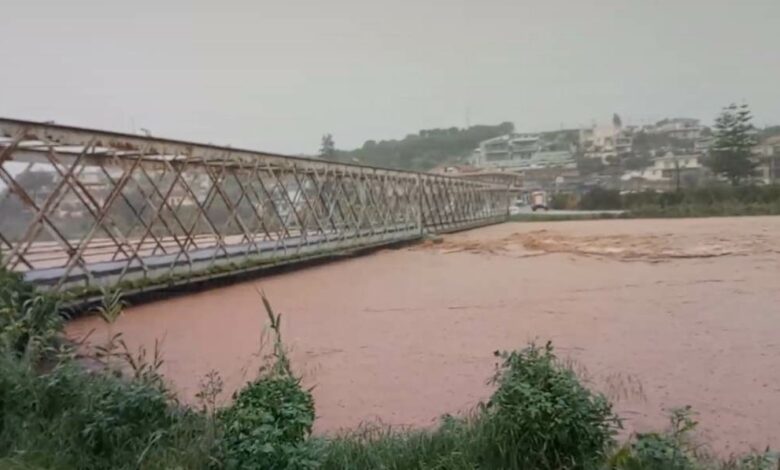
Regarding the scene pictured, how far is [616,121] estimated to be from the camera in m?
46.7

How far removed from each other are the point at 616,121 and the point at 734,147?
19623 mm

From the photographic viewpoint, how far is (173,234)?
314 inches

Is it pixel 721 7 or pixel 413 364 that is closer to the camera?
pixel 413 364

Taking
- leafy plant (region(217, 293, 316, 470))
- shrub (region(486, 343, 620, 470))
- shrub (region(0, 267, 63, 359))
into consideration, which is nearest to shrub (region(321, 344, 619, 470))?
shrub (region(486, 343, 620, 470))

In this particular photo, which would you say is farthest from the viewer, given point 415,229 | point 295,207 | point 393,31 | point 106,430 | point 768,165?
point 768,165

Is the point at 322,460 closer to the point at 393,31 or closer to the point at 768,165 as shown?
the point at 393,31

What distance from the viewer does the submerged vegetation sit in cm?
201

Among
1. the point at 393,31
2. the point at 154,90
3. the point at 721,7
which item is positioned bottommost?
the point at 721,7

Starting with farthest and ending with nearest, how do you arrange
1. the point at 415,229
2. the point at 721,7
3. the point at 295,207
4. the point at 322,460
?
the point at 415,229 → the point at 295,207 → the point at 721,7 → the point at 322,460

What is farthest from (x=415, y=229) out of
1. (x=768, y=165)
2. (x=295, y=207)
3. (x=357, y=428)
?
(x=768, y=165)

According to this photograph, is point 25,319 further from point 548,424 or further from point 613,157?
point 613,157

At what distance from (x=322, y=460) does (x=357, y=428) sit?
81 centimetres

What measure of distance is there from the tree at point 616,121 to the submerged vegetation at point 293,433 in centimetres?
4615

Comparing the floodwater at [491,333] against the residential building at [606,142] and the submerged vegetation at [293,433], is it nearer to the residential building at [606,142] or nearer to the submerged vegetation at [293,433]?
the submerged vegetation at [293,433]
